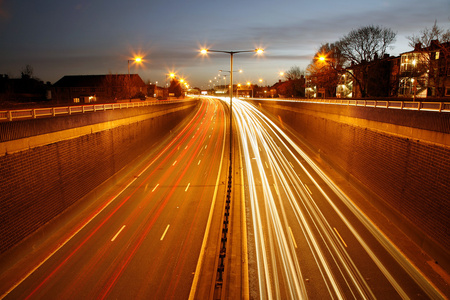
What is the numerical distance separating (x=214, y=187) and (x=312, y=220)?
9062 millimetres

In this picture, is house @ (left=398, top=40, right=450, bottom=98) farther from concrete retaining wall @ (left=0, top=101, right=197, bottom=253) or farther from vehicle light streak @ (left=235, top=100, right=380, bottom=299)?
concrete retaining wall @ (left=0, top=101, right=197, bottom=253)

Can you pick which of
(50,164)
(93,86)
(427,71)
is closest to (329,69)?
(427,71)

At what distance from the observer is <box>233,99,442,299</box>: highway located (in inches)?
438

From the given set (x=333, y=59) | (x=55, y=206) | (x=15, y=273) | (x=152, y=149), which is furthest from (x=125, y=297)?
(x=333, y=59)

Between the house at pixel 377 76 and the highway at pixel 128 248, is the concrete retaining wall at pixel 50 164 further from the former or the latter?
the house at pixel 377 76

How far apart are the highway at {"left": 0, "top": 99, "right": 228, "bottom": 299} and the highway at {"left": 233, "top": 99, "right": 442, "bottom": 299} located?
3.17 meters

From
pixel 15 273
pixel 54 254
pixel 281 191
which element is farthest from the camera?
pixel 281 191

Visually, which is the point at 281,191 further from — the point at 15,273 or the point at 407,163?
the point at 15,273

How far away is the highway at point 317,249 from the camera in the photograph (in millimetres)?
11117

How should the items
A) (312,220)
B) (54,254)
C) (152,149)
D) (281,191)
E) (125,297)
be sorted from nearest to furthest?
1. (125,297)
2. (54,254)
3. (312,220)
4. (281,191)
5. (152,149)

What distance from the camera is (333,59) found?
6266 cm

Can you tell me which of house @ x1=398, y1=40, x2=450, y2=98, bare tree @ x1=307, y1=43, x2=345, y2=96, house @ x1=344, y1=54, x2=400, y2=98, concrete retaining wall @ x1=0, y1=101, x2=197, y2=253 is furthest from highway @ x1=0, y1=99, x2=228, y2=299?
bare tree @ x1=307, y1=43, x2=345, y2=96

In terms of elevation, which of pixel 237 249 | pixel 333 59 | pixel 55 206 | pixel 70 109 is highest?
pixel 333 59

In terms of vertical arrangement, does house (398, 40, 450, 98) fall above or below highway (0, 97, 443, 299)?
above
